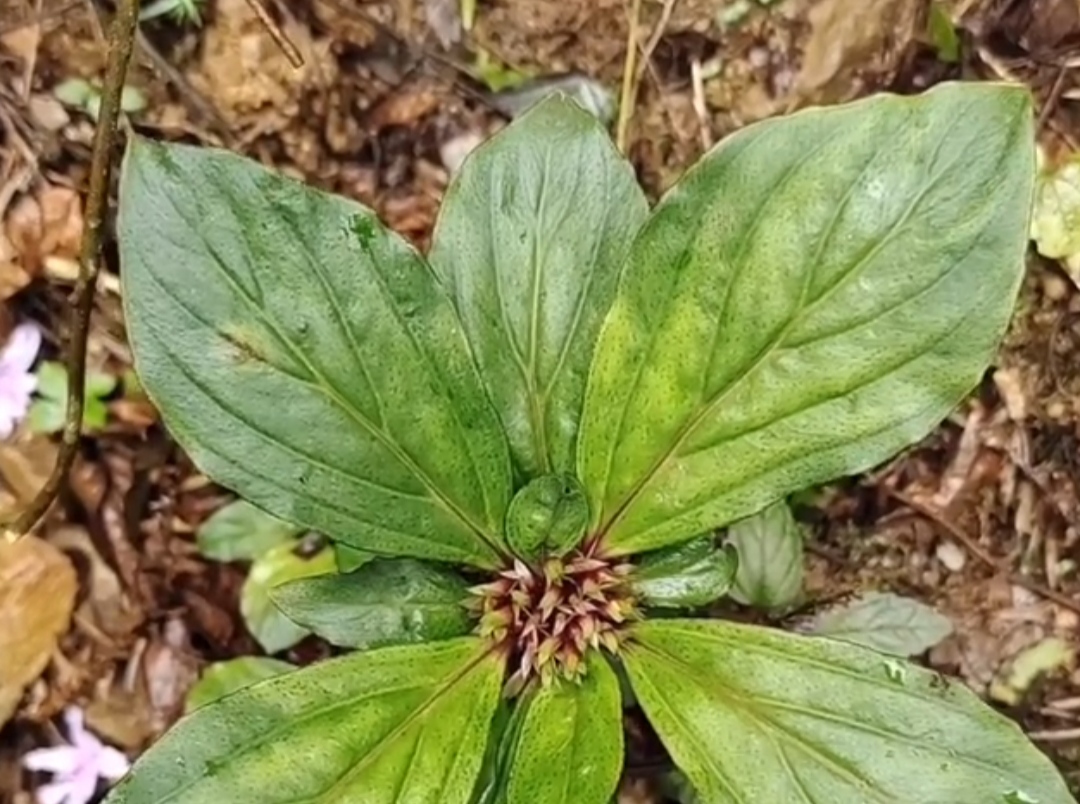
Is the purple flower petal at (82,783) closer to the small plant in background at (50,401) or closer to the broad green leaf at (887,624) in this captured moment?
the small plant in background at (50,401)

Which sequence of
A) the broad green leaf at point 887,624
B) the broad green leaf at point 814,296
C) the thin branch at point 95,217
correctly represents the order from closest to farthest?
1. the broad green leaf at point 814,296
2. the thin branch at point 95,217
3. the broad green leaf at point 887,624

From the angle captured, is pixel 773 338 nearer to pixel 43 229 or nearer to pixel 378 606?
pixel 378 606

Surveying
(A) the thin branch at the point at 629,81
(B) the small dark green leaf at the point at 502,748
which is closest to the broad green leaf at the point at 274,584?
(B) the small dark green leaf at the point at 502,748

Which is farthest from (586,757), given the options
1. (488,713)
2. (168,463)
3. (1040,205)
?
(1040,205)

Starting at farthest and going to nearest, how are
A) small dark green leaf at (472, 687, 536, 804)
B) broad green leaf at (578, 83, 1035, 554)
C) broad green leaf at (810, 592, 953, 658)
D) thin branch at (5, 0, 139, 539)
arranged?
broad green leaf at (810, 592, 953, 658) < thin branch at (5, 0, 139, 539) < small dark green leaf at (472, 687, 536, 804) < broad green leaf at (578, 83, 1035, 554)

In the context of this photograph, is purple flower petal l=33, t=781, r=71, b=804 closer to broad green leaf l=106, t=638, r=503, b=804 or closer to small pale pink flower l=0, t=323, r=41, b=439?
small pale pink flower l=0, t=323, r=41, b=439

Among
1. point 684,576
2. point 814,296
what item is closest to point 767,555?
point 684,576

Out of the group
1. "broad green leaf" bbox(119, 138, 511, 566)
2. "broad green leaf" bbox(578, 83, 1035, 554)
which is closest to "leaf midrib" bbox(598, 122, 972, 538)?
"broad green leaf" bbox(578, 83, 1035, 554)
